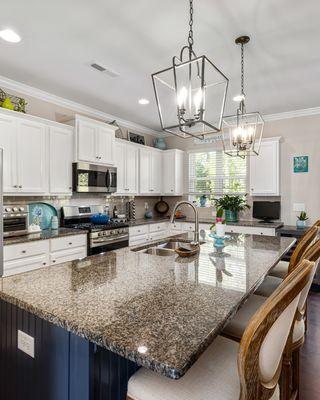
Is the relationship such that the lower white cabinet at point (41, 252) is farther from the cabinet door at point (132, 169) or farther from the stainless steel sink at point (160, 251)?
the cabinet door at point (132, 169)

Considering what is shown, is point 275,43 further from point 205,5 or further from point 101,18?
point 101,18

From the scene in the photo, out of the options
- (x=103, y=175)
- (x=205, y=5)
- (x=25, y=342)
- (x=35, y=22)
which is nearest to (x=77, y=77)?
(x=35, y=22)

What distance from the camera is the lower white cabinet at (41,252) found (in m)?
2.81

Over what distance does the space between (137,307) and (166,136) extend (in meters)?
5.32

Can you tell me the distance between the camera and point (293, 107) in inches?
172

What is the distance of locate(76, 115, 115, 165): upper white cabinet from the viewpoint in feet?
12.7

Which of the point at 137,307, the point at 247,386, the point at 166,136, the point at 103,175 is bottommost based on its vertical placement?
the point at 247,386

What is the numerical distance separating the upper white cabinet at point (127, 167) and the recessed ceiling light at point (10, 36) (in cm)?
230

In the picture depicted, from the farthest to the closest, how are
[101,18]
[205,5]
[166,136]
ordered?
[166,136] → [101,18] → [205,5]

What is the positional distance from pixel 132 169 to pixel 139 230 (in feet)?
3.77

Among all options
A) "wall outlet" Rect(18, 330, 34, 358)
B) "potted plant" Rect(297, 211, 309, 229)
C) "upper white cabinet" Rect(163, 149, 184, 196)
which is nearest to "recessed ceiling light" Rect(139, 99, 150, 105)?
"upper white cabinet" Rect(163, 149, 184, 196)

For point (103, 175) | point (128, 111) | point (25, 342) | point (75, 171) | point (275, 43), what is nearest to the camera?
point (25, 342)

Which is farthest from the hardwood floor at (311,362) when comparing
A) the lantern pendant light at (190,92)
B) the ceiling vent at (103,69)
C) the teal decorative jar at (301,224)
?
the ceiling vent at (103,69)

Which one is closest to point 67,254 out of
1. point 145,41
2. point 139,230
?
point 139,230
